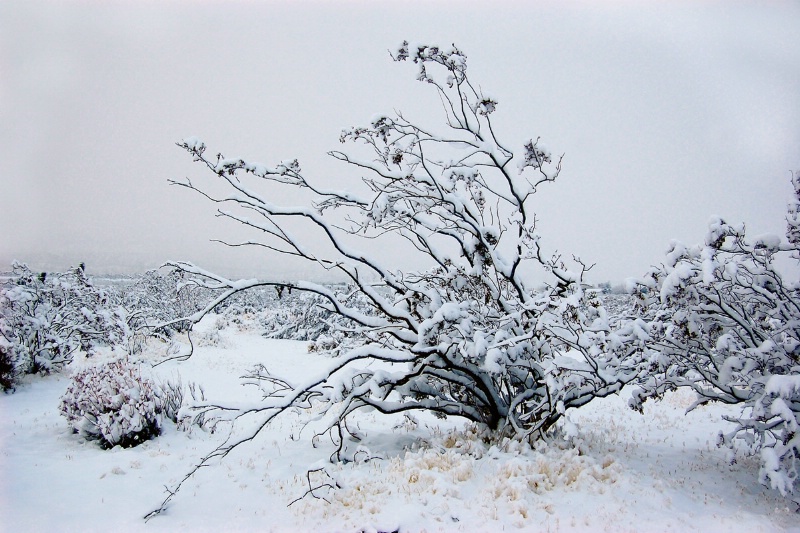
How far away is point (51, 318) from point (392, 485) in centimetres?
1019

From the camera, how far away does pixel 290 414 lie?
8.23 meters

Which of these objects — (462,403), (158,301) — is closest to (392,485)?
(462,403)

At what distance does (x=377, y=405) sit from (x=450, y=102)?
3844 millimetres

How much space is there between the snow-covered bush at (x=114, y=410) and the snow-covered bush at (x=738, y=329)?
6.49 meters

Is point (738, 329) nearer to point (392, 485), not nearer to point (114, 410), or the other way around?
point (392, 485)

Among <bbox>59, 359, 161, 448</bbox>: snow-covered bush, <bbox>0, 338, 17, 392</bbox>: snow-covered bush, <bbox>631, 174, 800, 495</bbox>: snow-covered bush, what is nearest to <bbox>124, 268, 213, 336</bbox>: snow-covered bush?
<bbox>0, 338, 17, 392</bbox>: snow-covered bush

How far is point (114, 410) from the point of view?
6.36 meters

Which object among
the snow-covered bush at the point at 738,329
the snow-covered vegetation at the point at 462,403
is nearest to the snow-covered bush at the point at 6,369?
the snow-covered vegetation at the point at 462,403

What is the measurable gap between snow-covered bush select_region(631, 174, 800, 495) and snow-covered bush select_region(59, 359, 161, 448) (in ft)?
21.3

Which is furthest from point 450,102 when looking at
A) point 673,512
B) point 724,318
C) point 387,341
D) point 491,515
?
point 673,512

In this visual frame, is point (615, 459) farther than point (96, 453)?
No

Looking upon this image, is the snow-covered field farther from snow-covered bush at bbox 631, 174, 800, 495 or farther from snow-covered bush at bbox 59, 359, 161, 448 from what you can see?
snow-covered bush at bbox 631, 174, 800, 495

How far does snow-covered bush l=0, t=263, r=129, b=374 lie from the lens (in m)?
9.46

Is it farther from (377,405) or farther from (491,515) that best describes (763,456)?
(377,405)
